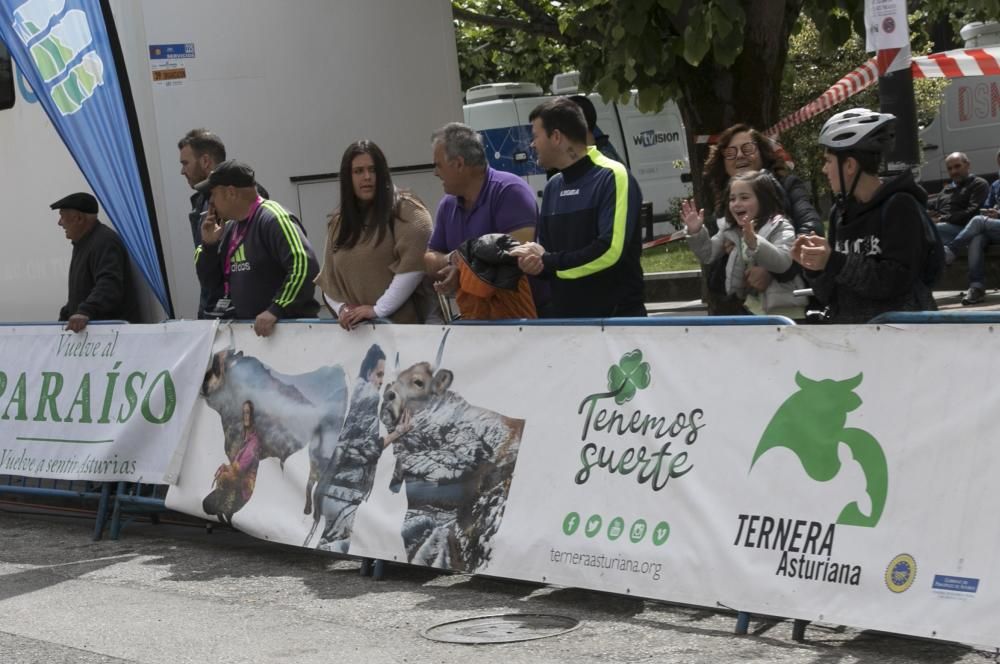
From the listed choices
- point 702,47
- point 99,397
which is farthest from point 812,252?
point 99,397

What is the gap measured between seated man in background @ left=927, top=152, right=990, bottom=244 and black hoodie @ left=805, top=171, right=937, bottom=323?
36.8 ft

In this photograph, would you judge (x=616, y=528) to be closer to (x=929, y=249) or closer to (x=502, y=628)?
(x=502, y=628)

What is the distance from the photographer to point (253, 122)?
10.0 metres

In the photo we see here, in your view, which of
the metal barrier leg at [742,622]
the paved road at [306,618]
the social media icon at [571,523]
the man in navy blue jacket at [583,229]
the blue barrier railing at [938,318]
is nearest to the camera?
the blue barrier railing at [938,318]

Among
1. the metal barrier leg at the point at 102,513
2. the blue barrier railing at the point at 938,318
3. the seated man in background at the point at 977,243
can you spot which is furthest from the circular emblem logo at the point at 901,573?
the seated man in background at the point at 977,243

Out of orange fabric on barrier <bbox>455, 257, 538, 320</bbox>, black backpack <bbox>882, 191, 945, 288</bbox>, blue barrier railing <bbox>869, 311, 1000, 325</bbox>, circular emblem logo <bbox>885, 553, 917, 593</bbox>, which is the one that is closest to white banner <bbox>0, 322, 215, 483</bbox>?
orange fabric on barrier <bbox>455, 257, 538, 320</bbox>

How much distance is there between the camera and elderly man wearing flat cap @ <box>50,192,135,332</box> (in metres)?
9.85

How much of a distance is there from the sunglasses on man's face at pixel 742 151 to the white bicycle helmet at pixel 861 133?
1.26 meters

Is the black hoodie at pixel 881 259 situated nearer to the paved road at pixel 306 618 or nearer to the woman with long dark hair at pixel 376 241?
the paved road at pixel 306 618

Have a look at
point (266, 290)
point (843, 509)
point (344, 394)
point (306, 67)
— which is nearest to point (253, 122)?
point (306, 67)

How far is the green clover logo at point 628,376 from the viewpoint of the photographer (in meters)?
6.50

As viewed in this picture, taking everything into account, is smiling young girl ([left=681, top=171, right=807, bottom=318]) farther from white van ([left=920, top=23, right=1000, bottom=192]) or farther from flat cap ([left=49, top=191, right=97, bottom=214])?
white van ([left=920, top=23, right=1000, bottom=192])

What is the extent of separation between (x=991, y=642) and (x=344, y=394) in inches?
144

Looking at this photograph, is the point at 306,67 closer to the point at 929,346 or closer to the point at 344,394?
the point at 344,394
